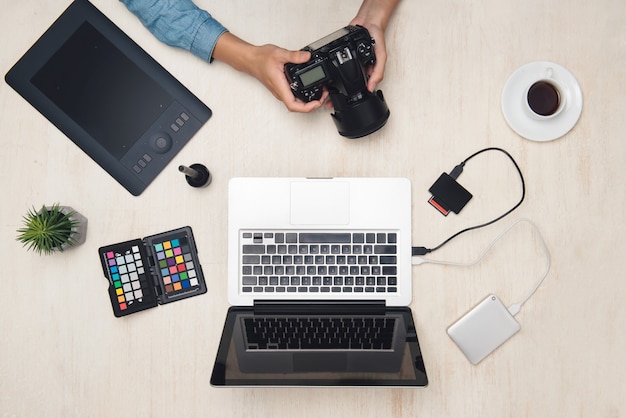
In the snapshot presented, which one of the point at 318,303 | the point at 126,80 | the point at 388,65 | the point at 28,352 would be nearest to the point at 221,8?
the point at 126,80

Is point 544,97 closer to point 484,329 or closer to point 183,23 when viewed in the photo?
point 484,329

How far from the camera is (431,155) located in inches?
35.3

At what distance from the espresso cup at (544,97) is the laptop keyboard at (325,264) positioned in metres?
0.36

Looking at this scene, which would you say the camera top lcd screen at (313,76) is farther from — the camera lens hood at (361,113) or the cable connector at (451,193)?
the cable connector at (451,193)

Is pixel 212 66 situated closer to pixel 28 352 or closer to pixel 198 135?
pixel 198 135

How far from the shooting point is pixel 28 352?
898mm

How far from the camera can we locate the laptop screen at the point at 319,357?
2.53ft

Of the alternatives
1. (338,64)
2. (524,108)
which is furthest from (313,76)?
(524,108)

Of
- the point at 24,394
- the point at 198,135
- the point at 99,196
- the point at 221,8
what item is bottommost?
the point at 24,394

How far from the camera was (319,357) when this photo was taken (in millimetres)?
786

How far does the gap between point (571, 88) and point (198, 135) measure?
723 mm

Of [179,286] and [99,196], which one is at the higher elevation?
[99,196]

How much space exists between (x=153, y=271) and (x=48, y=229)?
199 millimetres

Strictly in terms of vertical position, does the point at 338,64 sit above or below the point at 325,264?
above
